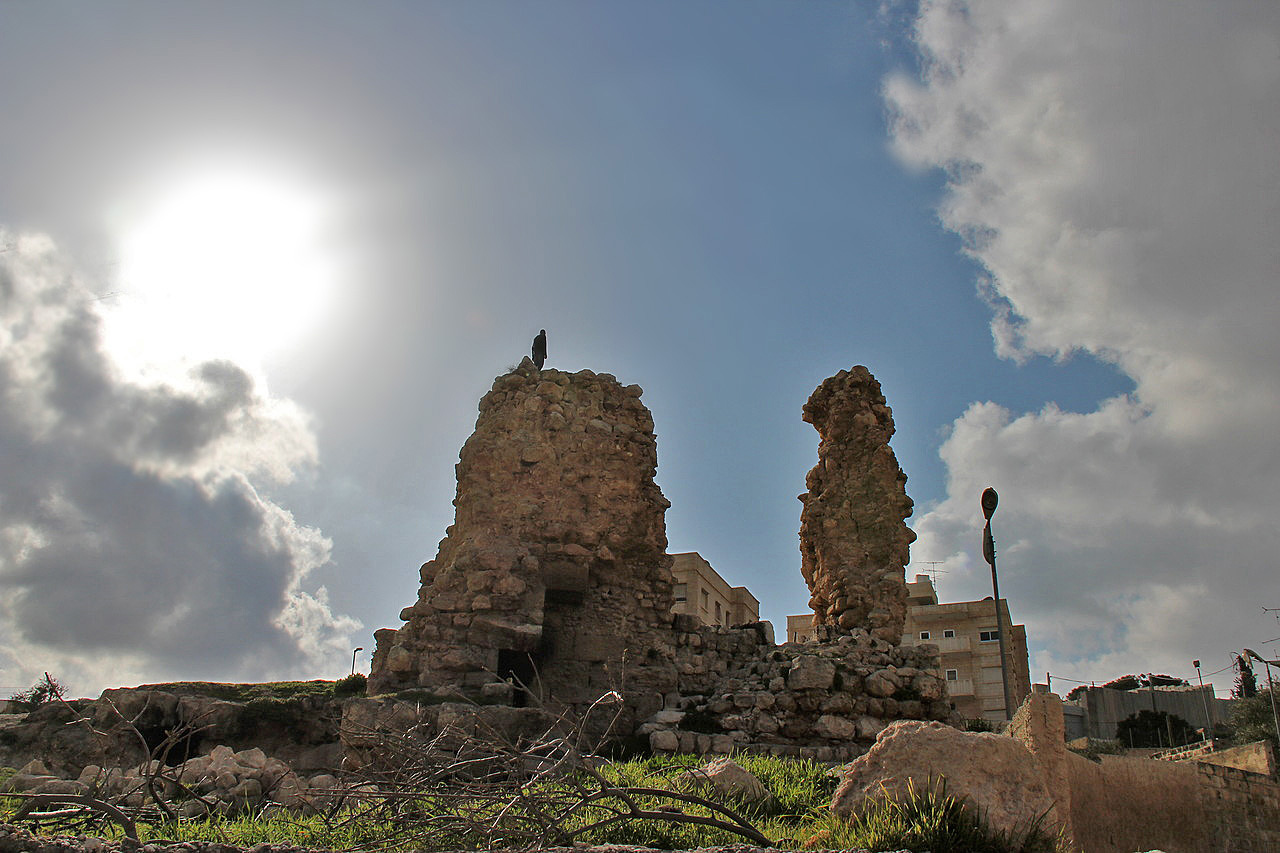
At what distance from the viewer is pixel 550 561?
38.1ft

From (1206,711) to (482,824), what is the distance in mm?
44399

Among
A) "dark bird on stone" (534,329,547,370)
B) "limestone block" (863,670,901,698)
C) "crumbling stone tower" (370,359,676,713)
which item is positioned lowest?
"limestone block" (863,670,901,698)

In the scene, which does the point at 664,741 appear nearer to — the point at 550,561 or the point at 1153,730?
the point at 550,561

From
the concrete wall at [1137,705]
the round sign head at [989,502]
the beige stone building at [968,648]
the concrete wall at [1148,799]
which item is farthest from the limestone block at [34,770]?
the concrete wall at [1137,705]

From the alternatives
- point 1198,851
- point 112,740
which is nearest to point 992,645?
point 1198,851

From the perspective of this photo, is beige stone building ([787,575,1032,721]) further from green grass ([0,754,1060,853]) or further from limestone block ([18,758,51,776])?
green grass ([0,754,1060,853])

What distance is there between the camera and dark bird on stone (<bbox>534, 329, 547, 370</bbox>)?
553 inches

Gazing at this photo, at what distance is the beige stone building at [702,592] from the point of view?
27953mm

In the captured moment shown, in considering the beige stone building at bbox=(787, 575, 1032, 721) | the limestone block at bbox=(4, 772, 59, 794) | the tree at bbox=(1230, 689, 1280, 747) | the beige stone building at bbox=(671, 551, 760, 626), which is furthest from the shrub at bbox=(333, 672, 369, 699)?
the tree at bbox=(1230, 689, 1280, 747)

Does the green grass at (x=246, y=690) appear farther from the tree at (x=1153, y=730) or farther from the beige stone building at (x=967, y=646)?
the tree at (x=1153, y=730)

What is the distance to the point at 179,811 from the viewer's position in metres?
6.53

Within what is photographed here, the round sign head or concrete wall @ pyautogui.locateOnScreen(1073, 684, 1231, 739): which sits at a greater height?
the round sign head

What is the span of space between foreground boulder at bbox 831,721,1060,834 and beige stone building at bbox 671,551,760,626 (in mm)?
21898

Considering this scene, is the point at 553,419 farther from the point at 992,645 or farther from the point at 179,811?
the point at 992,645
